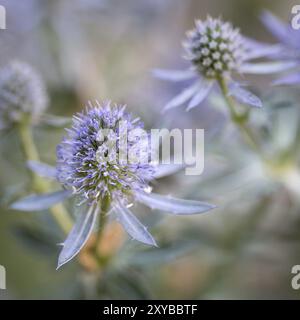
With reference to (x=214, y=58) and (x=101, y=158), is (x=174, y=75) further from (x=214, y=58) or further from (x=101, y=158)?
(x=101, y=158)

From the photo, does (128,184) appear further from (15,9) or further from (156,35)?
(156,35)

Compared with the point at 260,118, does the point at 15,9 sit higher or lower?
higher

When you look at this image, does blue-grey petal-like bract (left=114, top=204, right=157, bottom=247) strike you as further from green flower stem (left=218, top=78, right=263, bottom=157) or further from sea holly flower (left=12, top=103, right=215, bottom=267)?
green flower stem (left=218, top=78, right=263, bottom=157)

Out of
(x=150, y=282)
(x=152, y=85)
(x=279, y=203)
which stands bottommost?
(x=150, y=282)

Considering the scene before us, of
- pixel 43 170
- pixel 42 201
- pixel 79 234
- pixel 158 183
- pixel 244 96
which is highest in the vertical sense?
pixel 158 183

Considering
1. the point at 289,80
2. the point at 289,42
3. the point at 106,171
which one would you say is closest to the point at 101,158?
the point at 106,171

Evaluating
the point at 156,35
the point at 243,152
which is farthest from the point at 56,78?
the point at 243,152

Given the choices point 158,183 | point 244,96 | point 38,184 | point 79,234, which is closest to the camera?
point 79,234
